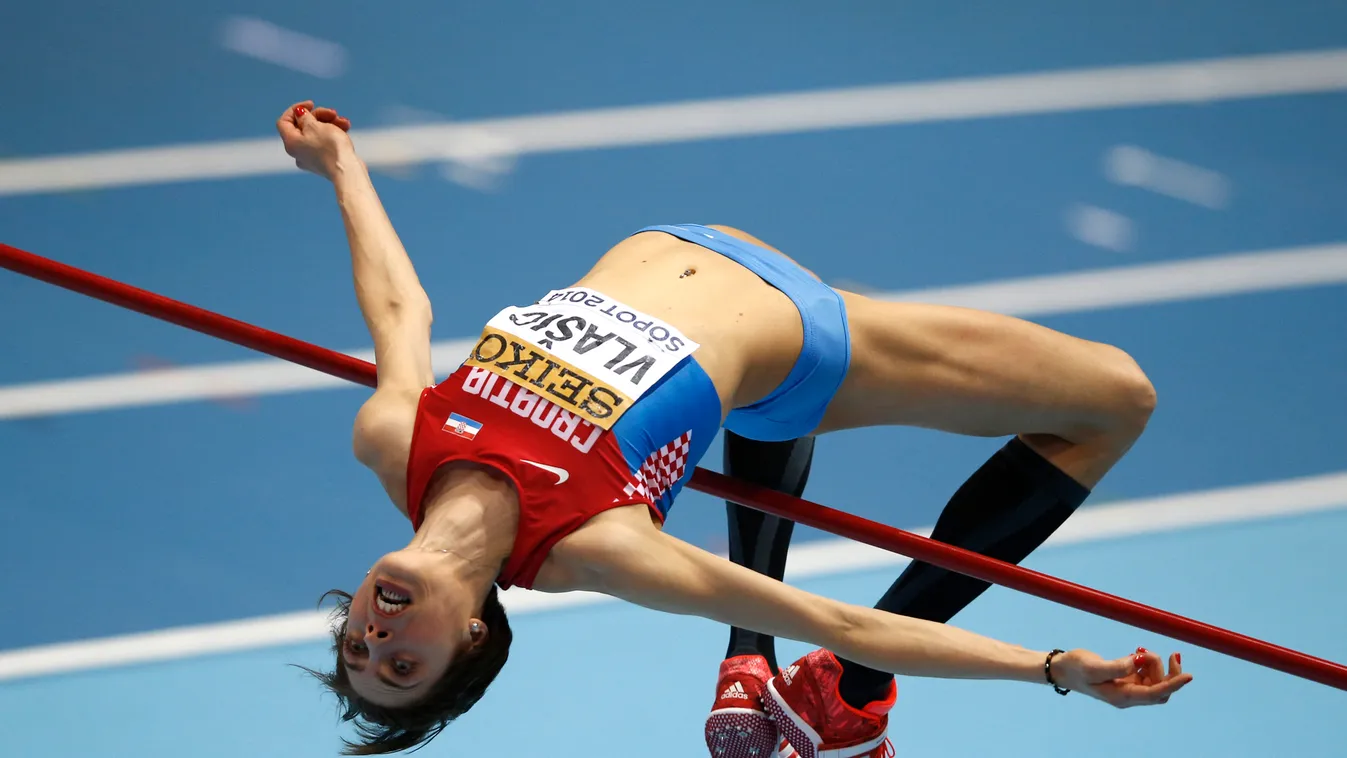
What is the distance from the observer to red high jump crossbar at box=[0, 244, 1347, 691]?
251 cm

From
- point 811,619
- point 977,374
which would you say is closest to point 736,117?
point 977,374

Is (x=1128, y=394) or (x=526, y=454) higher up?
(x=1128, y=394)

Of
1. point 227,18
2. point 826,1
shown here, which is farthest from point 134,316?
point 826,1

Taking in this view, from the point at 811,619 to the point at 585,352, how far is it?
0.53m

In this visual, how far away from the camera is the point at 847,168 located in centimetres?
492

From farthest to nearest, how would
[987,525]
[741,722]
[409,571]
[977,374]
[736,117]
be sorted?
[736,117], [741,722], [987,525], [977,374], [409,571]

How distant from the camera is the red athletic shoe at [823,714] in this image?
2.84 m

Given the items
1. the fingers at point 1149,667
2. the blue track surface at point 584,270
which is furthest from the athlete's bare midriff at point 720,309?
the blue track surface at point 584,270

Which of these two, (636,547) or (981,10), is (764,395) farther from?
(981,10)

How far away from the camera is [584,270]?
453 centimetres

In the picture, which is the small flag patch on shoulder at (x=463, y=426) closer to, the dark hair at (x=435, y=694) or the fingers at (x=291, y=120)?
the dark hair at (x=435, y=694)

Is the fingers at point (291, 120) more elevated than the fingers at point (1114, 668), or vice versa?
the fingers at point (291, 120)

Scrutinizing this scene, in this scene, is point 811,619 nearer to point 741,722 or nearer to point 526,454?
point 526,454

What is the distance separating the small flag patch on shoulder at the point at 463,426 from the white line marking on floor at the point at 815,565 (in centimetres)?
153
